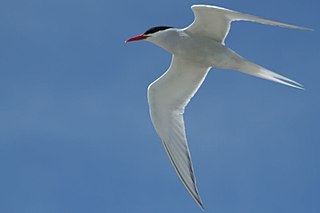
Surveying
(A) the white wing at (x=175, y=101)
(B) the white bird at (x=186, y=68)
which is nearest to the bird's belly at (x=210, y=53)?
(B) the white bird at (x=186, y=68)

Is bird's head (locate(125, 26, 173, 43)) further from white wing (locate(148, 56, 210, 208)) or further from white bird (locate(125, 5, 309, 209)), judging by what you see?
white wing (locate(148, 56, 210, 208))

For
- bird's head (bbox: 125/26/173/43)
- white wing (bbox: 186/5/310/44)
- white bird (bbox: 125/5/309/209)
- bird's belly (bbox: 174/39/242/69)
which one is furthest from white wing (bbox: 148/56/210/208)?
white wing (bbox: 186/5/310/44)

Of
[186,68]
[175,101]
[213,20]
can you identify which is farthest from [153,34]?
[175,101]

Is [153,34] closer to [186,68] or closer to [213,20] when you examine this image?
[186,68]

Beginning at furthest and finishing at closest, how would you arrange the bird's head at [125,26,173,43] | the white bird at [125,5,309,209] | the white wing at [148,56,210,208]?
1. the white wing at [148,56,210,208]
2. the bird's head at [125,26,173,43]
3. the white bird at [125,5,309,209]

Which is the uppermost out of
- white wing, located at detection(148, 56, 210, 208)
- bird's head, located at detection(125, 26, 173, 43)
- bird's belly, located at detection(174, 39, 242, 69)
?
bird's head, located at detection(125, 26, 173, 43)

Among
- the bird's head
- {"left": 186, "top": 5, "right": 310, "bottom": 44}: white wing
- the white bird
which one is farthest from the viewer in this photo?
the bird's head

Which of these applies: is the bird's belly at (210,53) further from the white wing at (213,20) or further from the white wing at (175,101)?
the white wing at (175,101)
